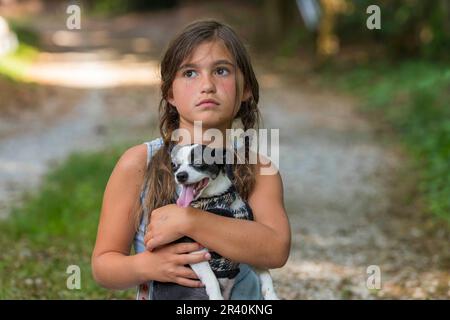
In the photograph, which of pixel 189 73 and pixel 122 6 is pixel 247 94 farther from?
pixel 122 6

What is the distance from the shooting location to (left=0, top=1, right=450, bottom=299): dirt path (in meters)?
5.49

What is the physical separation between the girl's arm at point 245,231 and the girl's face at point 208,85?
21 cm

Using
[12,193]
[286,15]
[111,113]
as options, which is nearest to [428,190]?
[12,193]

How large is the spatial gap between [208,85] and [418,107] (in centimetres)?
998

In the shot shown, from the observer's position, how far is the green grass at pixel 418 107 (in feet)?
26.2

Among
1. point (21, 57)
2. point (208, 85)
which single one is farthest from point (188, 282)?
point (21, 57)

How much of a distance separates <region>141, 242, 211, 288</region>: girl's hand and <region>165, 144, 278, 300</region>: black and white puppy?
0.02m

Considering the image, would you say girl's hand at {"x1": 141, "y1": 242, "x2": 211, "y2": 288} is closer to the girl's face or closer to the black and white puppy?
the black and white puppy

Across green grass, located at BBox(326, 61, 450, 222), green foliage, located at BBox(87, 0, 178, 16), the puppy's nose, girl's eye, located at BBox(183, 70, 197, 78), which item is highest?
green foliage, located at BBox(87, 0, 178, 16)

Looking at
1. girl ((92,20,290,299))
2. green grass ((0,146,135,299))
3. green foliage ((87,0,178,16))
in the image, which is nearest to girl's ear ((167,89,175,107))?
girl ((92,20,290,299))

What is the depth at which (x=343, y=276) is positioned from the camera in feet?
18.1

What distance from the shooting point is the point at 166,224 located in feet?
6.51
